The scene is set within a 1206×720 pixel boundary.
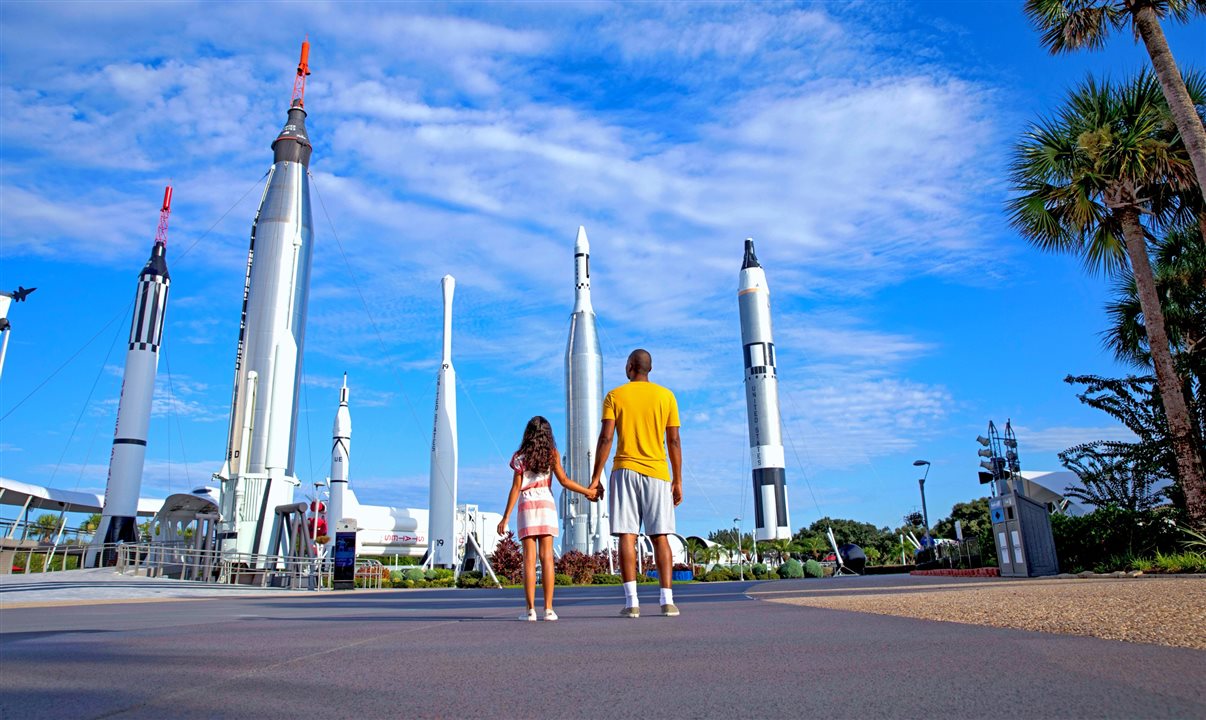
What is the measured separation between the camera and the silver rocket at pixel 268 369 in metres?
33.4

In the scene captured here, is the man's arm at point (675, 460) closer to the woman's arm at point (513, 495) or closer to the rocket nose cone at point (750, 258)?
the woman's arm at point (513, 495)

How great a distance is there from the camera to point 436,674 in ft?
9.59

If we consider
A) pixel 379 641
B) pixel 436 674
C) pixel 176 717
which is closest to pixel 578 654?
pixel 436 674

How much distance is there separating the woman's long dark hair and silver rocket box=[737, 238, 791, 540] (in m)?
43.0

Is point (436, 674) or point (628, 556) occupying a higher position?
point (628, 556)

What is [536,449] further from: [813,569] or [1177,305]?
[813,569]

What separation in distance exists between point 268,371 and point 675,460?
32467 millimetres

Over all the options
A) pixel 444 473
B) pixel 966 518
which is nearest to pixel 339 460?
pixel 444 473

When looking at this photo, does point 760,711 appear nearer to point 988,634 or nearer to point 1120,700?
point 1120,700

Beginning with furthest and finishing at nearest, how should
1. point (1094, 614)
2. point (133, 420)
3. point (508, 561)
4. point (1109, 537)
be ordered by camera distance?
point (133, 420)
point (508, 561)
point (1109, 537)
point (1094, 614)

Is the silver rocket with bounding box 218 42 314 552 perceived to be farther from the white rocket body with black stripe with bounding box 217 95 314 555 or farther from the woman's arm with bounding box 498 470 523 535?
the woman's arm with bounding box 498 470 523 535

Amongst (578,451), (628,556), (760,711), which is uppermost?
(578,451)

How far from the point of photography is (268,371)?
34938mm

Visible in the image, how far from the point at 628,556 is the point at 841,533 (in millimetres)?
79845
